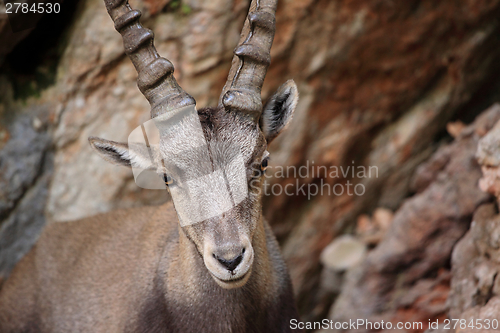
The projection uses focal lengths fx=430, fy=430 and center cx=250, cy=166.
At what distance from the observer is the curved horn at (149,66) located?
177 inches

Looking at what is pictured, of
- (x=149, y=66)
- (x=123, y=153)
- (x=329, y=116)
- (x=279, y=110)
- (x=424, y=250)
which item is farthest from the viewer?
(x=329, y=116)

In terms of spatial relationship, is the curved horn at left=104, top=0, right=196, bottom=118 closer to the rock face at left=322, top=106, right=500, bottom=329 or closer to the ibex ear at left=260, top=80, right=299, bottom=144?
the ibex ear at left=260, top=80, right=299, bottom=144

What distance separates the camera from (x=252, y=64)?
15.4 ft

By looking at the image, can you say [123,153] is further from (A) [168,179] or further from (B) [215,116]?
(B) [215,116]

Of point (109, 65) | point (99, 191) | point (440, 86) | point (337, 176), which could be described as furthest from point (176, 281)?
point (440, 86)

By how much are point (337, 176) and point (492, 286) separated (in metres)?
4.59

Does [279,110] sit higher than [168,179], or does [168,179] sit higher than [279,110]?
[279,110]

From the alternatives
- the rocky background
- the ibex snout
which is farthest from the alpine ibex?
the rocky background

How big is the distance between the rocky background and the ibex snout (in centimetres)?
336

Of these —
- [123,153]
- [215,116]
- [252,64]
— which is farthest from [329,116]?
[123,153]

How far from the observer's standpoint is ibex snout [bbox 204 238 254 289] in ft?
12.7

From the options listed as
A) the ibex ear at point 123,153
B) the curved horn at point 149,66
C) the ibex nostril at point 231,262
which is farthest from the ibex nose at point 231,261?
the curved horn at point 149,66

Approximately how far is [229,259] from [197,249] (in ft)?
2.69

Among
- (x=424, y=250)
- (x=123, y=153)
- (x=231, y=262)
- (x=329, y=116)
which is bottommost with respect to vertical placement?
(x=424, y=250)
